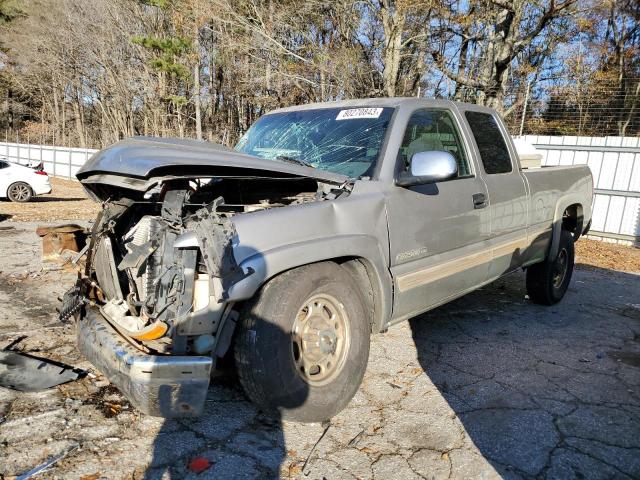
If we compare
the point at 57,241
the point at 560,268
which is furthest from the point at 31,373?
the point at 560,268

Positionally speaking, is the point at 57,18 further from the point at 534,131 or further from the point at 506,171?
the point at 506,171

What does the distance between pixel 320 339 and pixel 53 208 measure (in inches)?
508

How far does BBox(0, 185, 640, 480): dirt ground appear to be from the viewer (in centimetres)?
252

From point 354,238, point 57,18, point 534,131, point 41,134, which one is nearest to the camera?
point 354,238

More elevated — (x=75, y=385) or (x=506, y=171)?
(x=506, y=171)

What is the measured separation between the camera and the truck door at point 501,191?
4.20m

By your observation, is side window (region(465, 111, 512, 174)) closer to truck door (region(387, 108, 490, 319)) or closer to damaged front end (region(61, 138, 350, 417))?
truck door (region(387, 108, 490, 319))

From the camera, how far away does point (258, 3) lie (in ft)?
53.2

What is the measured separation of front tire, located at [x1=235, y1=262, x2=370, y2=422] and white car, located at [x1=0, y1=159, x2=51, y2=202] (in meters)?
15.1

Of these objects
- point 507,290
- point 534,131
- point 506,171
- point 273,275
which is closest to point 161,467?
point 273,275

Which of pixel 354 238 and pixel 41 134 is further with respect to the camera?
pixel 41 134

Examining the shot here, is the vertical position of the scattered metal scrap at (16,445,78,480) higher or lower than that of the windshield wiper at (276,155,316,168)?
lower

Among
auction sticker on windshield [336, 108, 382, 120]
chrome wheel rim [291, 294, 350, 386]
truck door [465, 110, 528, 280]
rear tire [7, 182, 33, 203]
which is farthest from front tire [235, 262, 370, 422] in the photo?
rear tire [7, 182, 33, 203]

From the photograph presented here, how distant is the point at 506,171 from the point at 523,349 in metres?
1.59
